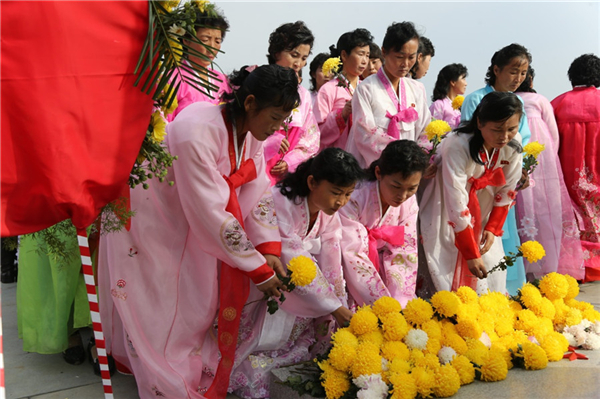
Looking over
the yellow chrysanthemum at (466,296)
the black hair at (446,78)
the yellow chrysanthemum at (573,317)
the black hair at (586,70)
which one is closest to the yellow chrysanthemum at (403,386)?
the yellow chrysanthemum at (466,296)

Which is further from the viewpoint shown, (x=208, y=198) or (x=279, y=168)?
Answer: (x=279, y=168)

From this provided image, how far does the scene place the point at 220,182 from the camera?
272 cm

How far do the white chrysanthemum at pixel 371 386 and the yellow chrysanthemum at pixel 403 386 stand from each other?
5 centimetres

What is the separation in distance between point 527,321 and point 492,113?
1244mm

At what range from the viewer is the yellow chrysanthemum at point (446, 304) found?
2.86 meters

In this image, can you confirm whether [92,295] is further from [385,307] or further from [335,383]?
[385,307]

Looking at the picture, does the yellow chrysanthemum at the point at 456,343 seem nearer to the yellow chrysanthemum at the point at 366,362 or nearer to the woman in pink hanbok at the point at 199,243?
the yellow chrysanthemum at the point at 366,362

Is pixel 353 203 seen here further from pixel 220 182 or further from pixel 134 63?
pixel 134 63

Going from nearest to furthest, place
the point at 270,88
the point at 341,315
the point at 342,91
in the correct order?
the point at 270,88, the point at 341,315, the point at 342,91

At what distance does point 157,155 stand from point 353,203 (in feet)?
5.27

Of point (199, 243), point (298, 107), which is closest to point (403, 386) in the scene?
point (199, 243)

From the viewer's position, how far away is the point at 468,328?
2838mm

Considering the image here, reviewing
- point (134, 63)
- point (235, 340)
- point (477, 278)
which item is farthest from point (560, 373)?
point (134, 63)

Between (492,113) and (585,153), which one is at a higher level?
(492,113)
